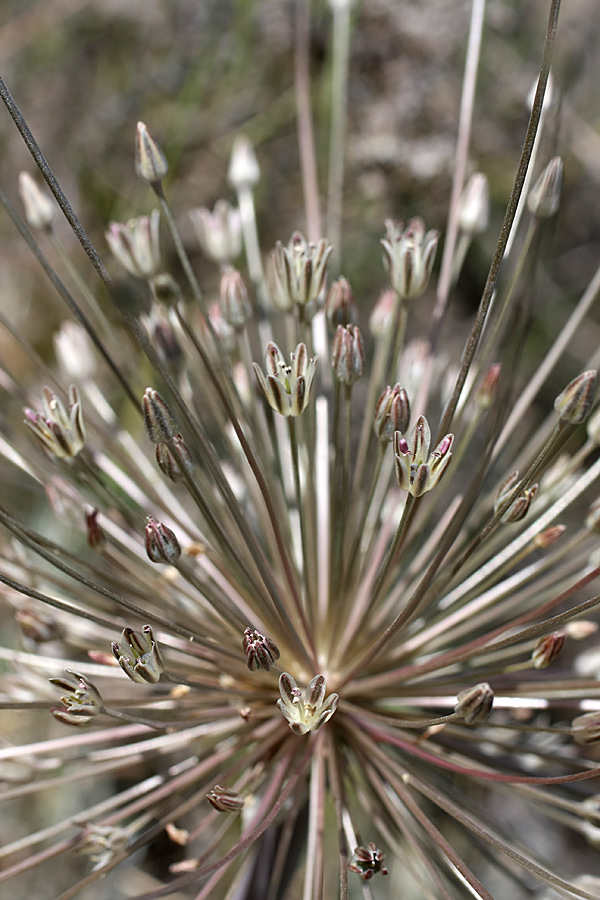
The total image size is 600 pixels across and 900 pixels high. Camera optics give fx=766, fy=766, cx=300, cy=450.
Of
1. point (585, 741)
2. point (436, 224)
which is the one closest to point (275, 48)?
point (436, 224)

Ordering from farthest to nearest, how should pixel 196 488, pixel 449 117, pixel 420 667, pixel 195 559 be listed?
pixel 449 117, pixel 195 559, pixel 420 667, pixel 196 488

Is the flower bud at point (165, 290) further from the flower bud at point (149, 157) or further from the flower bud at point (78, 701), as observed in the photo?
the flower bud at point (78, 701)

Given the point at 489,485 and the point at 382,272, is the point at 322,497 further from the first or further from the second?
the point at 382,272

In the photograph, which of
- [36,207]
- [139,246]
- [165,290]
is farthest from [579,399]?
[36,207]

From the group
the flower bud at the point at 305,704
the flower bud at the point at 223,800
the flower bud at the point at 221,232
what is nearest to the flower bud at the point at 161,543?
the flower bud at the point at 305,704

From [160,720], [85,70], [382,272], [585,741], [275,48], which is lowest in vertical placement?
[585,741]

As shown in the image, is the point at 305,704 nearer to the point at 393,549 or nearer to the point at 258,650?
the point at 258,650
